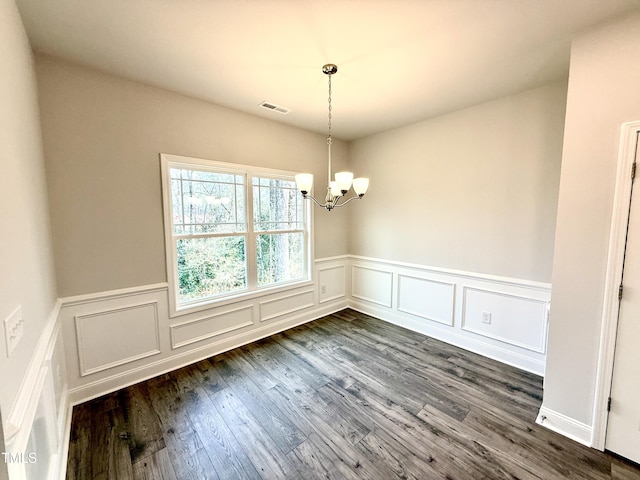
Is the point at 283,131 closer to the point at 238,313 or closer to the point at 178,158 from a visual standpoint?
the point at 178,158

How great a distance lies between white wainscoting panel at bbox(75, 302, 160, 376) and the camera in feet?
7.36

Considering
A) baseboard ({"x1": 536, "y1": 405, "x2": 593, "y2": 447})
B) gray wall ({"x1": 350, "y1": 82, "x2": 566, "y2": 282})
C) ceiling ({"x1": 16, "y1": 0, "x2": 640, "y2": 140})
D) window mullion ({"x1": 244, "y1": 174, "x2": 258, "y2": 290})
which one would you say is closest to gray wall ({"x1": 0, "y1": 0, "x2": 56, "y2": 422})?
ceiling ({"x1": 16, "y1": 0, "x2": 640, "y2": 140})

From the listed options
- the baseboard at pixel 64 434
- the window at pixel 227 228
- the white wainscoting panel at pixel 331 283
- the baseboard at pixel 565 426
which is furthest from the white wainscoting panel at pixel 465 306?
the baseboard at pixel 64 434

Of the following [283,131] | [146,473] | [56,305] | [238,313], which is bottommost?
[146,473]

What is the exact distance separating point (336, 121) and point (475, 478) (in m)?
3.50

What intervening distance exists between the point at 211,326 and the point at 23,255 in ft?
6.23

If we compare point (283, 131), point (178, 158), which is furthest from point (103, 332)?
point (283, 131)

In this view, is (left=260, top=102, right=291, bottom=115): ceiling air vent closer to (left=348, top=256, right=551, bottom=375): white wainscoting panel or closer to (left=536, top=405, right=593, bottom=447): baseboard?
(left=348, top=256, right=551, bottom=375): white wainscoting panel

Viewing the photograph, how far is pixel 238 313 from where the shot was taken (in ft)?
10.4

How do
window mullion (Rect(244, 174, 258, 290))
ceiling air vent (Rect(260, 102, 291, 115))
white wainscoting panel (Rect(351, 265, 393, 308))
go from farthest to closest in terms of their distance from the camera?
white wainscoting panel (Rect(351, 265, 393, 308)) → window mullion (Rect(244, 174, 258, 290)) → ceiling air vent (Rect(260, 102, 291, 115))

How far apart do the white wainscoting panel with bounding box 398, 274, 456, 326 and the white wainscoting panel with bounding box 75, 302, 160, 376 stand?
2.93 metres

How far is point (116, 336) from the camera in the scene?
94.0 inches

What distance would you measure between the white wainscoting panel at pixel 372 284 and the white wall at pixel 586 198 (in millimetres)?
2035

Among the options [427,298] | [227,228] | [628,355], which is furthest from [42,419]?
[427,298]
